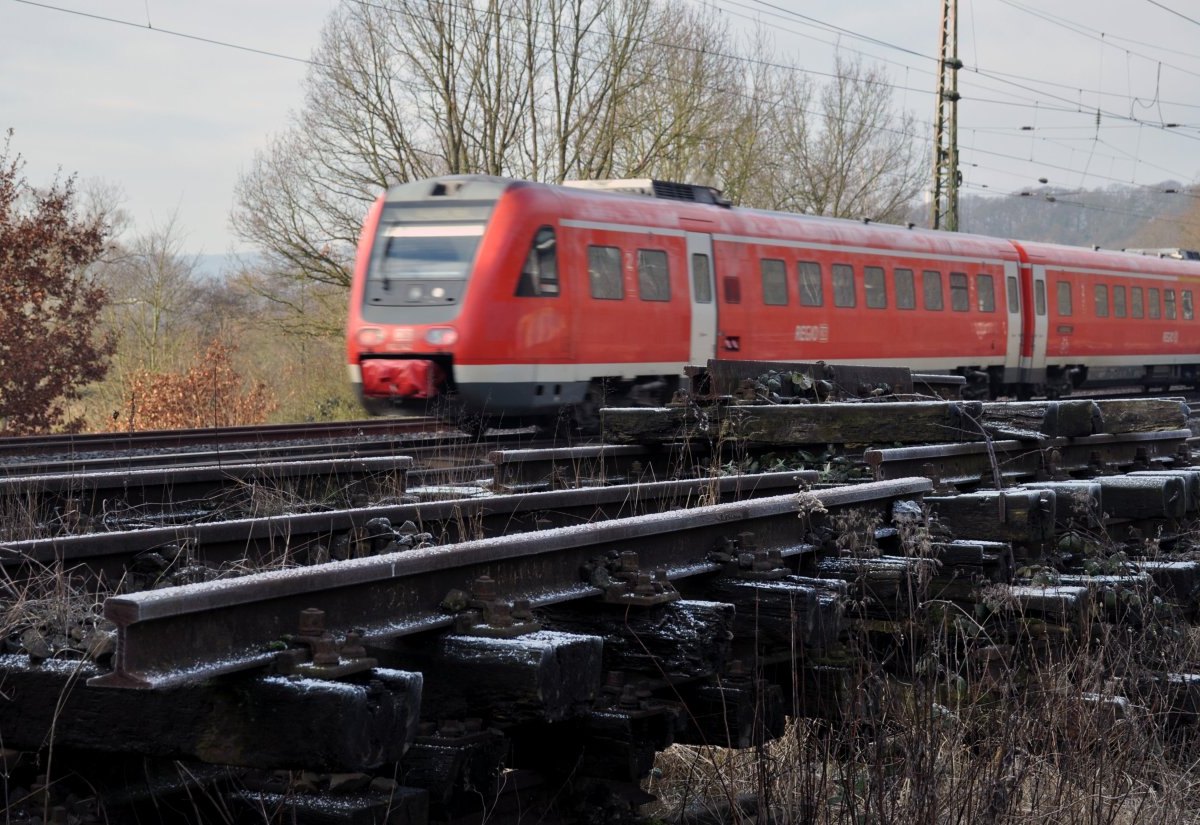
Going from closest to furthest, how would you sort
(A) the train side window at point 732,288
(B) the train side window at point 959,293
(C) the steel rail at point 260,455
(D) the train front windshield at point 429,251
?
(C) the steel rail at point 260,455
(D) the train front windshield at point 429,251
(A) the train side window at point 732,288
(B) the train side window at point 959,293

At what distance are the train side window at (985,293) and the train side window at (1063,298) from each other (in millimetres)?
2241

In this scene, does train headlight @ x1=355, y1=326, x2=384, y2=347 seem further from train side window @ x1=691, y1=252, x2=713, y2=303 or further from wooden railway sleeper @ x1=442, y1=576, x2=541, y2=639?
wooden railway sleeper @ x1=442, y1=576, x2=541, y2=639

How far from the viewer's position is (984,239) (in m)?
21.4

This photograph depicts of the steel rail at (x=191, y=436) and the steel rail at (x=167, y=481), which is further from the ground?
the steel rail at (x=167, y=481)

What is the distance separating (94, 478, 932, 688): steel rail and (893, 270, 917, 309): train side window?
49.0 ft

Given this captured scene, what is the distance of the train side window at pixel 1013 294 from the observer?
70.8 feet

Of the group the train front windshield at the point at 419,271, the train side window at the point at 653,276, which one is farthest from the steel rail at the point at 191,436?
the train side window at the point at 653,276

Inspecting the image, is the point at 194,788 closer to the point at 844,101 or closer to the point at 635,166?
the point at 635,166

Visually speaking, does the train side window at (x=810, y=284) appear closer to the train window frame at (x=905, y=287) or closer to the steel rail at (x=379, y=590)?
the train window frame at (x=905, y=287)

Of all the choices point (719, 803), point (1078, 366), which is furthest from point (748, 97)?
point (719, 803)

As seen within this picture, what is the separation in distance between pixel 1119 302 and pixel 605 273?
1420cm

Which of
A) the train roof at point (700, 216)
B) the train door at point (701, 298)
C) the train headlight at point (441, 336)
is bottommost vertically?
the train headlight at point (441, 336)

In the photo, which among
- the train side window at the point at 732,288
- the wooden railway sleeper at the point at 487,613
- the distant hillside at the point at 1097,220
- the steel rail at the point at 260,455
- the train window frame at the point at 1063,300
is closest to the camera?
the wooden railway sleeper at the point at 487,613

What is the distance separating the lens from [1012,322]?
71.1ft
